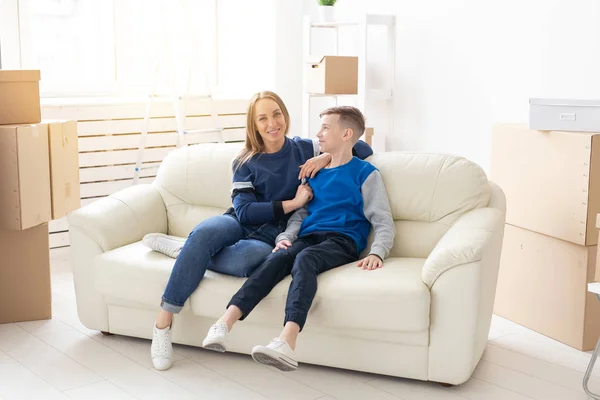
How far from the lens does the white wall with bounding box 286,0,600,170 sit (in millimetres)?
3434

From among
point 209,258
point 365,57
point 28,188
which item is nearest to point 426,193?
point 209,258

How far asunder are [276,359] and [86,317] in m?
1.05

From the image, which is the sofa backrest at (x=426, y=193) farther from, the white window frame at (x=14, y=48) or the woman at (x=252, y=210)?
the white window frame at (x=14, y=48)

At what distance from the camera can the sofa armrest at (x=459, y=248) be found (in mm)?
2596

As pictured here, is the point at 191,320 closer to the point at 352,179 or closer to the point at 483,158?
the point at 352,179

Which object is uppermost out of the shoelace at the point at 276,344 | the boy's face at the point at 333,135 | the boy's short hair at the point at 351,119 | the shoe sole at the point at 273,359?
the boy's short hair at the point at 351,119

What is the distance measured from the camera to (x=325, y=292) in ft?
8.86

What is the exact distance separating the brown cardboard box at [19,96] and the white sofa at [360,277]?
19.2 inches

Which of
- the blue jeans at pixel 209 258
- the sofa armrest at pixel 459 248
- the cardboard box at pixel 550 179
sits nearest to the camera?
the sofa armrest at pixel 459 248

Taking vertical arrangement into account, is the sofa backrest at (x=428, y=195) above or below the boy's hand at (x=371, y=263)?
above

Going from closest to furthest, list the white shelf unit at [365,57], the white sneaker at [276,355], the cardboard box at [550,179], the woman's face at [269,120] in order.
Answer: the white sneaker at [276,355]
the cardboard box at [550,179]
the woman's face at [269,120]
the white shelf unit at [365,57]

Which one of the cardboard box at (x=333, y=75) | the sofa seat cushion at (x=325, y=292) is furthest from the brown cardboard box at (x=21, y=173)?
the cardboard box at (x=333, y=75)

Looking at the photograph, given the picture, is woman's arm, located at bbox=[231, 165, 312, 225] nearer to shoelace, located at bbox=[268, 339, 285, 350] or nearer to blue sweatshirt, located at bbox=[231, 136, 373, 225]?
blue sweatshirt, located at bbox=[231, 136, 373, 225]

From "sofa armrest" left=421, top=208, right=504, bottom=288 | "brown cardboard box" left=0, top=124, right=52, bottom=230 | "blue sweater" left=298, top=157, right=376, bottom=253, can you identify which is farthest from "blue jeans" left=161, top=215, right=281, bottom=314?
"brown cardboard box" left=0, top=124, right=52, bottom=230
